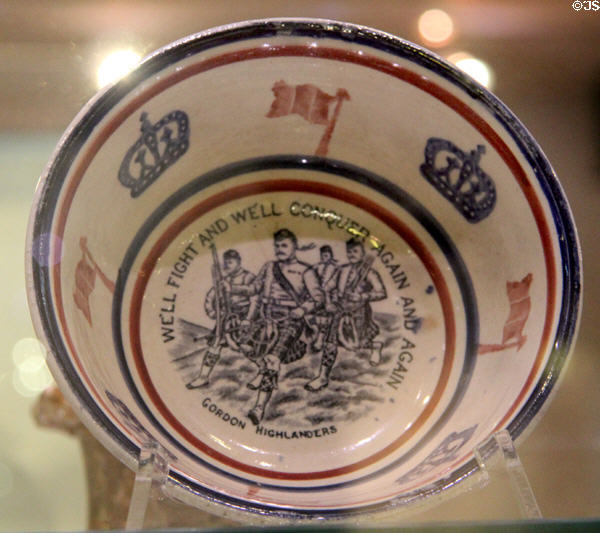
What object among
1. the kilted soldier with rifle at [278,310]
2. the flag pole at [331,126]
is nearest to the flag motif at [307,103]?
the flag pole at [331,126]

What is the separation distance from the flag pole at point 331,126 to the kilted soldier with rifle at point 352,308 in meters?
0.10

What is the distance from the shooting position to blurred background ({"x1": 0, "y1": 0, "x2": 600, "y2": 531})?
2.39 feet

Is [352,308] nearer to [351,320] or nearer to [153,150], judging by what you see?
[351,320]

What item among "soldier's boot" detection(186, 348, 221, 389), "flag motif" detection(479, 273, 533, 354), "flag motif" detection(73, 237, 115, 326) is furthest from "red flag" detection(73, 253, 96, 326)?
"flag motif" detection(479, 273, 533, 354)

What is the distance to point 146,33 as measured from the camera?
829 millimetres

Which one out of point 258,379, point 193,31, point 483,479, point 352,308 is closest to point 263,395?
point 258,379

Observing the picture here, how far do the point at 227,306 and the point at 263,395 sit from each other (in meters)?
0.10

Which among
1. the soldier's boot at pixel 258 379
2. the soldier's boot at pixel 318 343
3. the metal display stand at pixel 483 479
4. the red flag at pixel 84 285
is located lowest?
the metal display stand at pixel 483 479

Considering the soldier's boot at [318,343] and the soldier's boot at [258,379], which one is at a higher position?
the soldier's boot at [318,343]

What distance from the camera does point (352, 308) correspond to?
75 cm

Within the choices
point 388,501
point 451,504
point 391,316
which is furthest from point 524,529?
point 391,316

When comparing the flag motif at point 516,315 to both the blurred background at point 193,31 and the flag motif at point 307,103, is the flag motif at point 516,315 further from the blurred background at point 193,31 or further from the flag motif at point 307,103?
the flag motif at point 307,103

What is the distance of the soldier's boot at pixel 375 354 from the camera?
73 cm

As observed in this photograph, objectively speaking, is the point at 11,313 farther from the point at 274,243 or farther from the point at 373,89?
the point at 373,89
